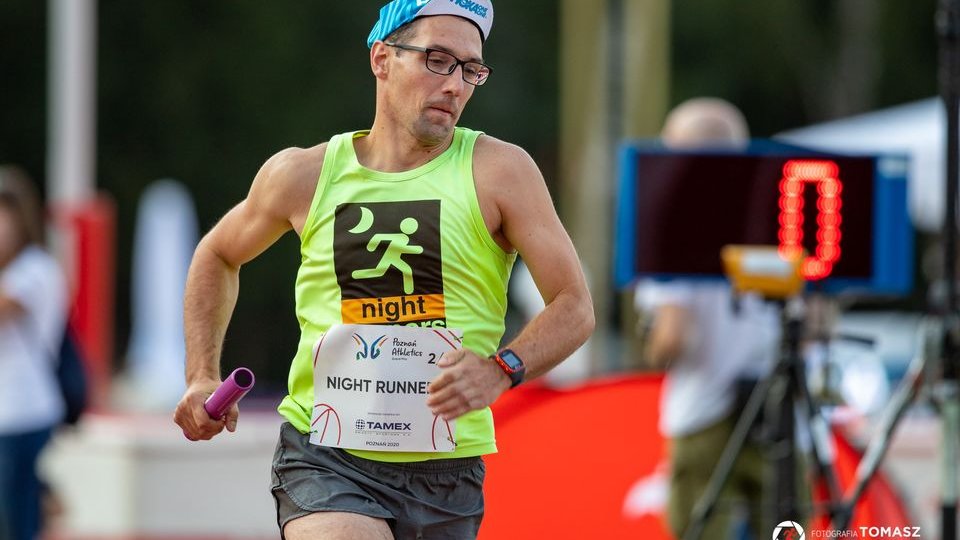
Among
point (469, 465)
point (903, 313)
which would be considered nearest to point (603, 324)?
point (903, 313)

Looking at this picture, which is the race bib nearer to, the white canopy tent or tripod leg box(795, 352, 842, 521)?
tripod leg box(795, 352, 842, 521)

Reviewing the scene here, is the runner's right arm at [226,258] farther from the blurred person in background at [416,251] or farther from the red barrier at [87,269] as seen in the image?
the red barrier at [87,269]

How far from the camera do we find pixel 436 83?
453 cm

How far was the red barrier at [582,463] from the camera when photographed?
8.00m

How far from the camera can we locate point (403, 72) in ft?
15.0

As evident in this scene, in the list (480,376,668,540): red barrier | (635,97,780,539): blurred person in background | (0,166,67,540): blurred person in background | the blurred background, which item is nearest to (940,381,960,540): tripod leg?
(635,97,780,539): blurred person in background

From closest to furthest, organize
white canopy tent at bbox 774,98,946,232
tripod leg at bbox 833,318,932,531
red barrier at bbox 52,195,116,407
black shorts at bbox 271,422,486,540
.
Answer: black shorts at bbox 271,422,486,540 < tripod leg at bbox 833,318,932,531 < red barrier at bbox 52,195,116,407 < white canopy tent at bbox 774,98,946,232

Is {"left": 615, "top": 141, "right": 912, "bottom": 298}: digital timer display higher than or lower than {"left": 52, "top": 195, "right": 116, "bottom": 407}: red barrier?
higher

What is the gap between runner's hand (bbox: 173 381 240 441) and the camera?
4.51 meters

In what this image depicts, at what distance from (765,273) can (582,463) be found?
1979 millimetres

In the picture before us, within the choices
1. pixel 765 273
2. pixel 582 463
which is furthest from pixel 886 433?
pixel 582 463

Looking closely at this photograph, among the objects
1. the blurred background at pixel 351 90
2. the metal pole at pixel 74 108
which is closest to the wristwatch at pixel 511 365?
the metal pole at pixel 74 108

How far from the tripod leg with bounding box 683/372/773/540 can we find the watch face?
275 centimetres

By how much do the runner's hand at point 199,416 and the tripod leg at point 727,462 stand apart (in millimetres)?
2798
